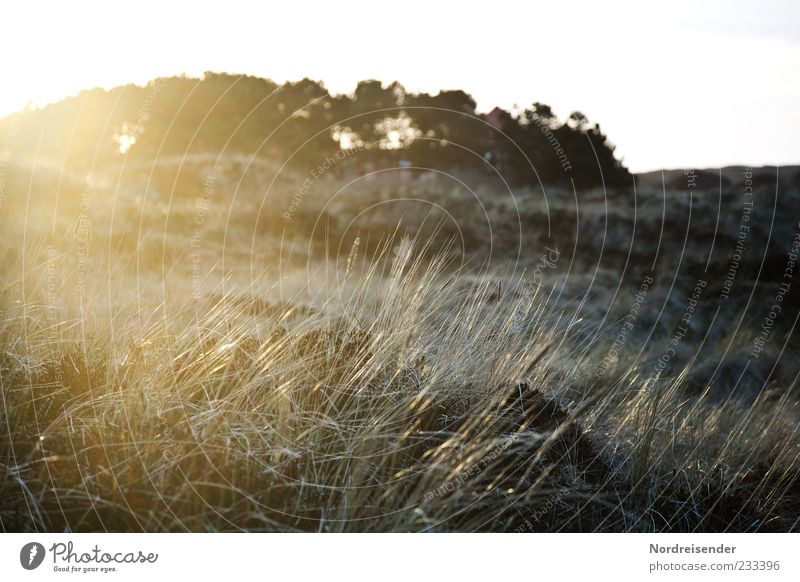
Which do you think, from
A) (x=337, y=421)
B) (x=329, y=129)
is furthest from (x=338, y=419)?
(x=329, y=129)

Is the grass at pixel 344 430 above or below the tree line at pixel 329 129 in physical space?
below

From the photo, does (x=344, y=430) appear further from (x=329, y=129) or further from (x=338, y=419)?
(x=329, y=129)

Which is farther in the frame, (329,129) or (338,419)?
(329,129)

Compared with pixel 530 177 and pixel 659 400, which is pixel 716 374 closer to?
pixel 659 400

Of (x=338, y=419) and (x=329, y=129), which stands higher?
(x=329, y=129)

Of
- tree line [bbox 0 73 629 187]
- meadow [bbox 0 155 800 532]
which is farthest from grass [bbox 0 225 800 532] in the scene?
tree line [bbox 0 73 629 187]

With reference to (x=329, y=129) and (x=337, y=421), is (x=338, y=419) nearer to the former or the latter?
(x=337, y=421)

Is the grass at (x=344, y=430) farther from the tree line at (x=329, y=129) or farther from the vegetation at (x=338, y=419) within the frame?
the tree line at (x=329, y=129)

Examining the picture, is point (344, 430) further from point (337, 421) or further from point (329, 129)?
point (329, 129)

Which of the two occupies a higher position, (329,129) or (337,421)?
(329,129)

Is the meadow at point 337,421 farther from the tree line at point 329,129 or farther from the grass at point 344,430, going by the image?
the tree line at point 329,129

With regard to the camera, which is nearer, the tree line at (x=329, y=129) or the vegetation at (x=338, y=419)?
the vegetation at (x=338, y=419)

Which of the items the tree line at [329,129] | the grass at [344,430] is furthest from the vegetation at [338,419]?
the tree line at [329,129]

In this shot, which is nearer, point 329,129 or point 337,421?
point 337,421
